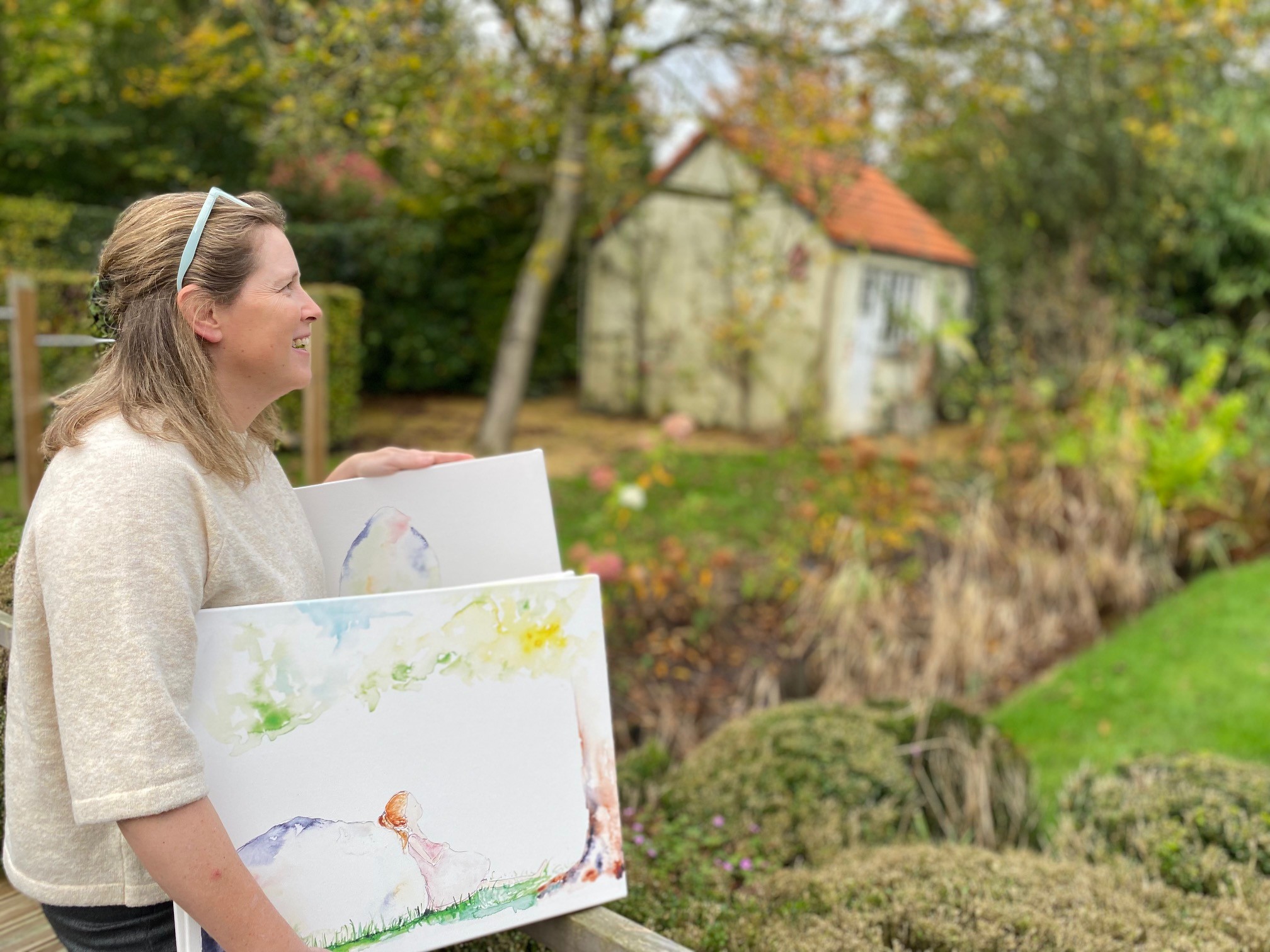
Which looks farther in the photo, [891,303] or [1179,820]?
[891,303]

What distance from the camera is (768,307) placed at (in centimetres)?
960

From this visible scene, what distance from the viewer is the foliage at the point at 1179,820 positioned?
1979mm

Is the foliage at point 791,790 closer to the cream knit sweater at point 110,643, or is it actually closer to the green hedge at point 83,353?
the cream knit sweater at point 110,643

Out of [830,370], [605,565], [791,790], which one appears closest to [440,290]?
[830,370]

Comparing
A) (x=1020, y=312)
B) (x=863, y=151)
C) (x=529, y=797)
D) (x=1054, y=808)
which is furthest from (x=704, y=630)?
(x=1020, y=312)

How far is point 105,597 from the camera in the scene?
0.95 m

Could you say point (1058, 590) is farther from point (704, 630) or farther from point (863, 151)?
point (863, 151)

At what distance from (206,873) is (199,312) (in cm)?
57

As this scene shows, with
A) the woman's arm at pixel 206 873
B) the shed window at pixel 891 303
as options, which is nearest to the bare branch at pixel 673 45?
the shed window at pixel 891 303

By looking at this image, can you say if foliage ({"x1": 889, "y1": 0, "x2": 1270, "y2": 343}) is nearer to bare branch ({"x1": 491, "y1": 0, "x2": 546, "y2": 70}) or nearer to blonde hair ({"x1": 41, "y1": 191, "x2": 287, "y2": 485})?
bare branch ({"x1": 491, "y1": 0, "x2": 546, "y2": 70})

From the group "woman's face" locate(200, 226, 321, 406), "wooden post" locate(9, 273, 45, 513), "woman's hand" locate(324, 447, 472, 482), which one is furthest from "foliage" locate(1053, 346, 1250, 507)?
"woman's face" locate(200, 226, 321, 406)

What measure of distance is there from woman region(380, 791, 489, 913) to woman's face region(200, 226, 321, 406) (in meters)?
0.49

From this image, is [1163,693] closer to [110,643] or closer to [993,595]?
[993,595]

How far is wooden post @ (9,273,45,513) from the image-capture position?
9.84ft
